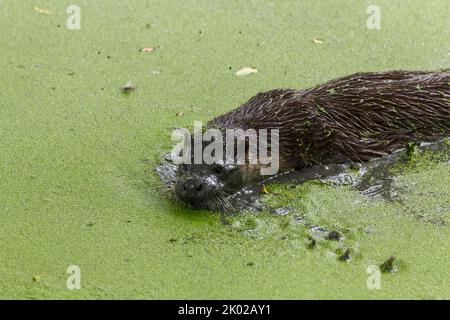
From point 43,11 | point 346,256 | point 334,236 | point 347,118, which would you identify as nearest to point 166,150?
point 347,118

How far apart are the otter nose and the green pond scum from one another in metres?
0.13

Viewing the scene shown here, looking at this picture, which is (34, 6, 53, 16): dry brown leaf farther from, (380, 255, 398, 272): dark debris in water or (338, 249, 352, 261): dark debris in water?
(380, 255, 398, 272): dark debris in water

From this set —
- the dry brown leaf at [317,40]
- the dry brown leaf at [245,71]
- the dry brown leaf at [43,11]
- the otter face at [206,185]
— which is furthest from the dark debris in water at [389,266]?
the dry brown leaf at [43,11]

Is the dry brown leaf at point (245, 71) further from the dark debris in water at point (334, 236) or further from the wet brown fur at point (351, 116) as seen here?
the dark debris in water at point (334, 236)

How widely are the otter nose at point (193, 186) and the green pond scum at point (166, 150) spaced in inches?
5.3

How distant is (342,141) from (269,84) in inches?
45.4

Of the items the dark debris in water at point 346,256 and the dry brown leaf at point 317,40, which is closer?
the dark debris in water at point 346,256

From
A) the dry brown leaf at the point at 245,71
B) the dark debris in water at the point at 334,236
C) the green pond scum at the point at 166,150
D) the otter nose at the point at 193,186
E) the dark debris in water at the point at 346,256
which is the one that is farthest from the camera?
the dry brown leaf at the point at 245,71

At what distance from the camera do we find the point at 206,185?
5.21 metres

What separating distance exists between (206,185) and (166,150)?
767 millimetres

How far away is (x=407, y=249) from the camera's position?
4922 millimetres

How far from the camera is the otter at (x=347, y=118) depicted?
5.56 metres
